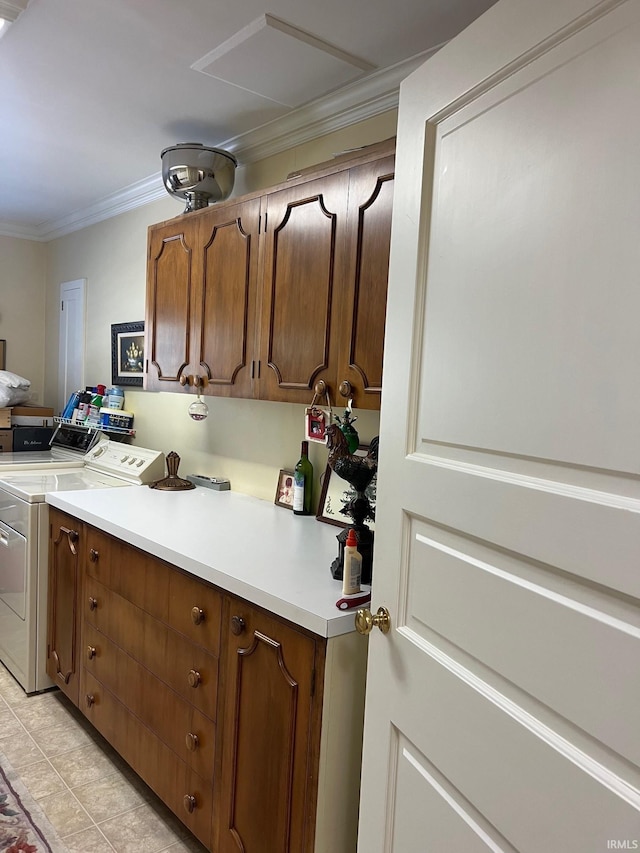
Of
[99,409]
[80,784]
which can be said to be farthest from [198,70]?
[80,784]

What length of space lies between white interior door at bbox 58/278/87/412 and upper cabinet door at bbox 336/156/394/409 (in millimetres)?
2831

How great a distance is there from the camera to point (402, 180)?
1134 mm

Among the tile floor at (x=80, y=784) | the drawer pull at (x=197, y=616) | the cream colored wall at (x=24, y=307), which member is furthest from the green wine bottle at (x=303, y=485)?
the cream colored wall at (x=24, y=307)

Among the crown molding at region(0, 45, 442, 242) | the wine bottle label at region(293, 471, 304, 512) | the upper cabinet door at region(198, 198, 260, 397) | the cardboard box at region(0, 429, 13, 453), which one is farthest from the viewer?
the cardboard box at region(0, 429, 13, 453)

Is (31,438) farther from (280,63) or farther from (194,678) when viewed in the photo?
(280,63)

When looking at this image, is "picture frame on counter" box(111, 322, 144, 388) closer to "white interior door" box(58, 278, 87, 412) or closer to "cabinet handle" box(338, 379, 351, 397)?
"white interior door" box(58, 278, 87, 412)

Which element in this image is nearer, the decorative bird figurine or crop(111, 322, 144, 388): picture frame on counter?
the decorative bird figurine

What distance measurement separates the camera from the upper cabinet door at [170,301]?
243cm

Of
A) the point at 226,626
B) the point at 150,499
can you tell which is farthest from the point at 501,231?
the point at 150,499

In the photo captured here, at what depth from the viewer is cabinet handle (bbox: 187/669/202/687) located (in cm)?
173

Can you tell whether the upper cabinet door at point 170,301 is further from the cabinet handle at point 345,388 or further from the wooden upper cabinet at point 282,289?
the cabinet handle at point 345,388

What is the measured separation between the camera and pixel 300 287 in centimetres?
193

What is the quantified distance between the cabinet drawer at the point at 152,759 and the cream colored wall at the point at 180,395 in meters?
1.00

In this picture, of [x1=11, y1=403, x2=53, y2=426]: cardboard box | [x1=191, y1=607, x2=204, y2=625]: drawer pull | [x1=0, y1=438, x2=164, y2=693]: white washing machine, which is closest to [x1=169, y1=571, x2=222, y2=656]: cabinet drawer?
[x1=191, y1=607, x2=204, y2=625]: drawer pull
